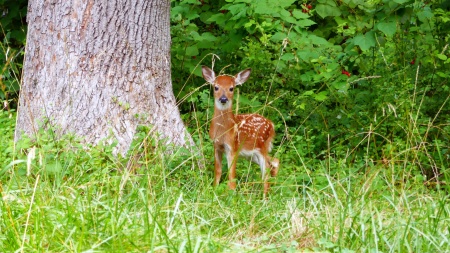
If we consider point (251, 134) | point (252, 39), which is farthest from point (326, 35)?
point (251, 134)

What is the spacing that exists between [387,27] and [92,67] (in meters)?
2.35

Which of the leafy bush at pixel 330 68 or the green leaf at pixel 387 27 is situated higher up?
the green leaf at pixel 387 27

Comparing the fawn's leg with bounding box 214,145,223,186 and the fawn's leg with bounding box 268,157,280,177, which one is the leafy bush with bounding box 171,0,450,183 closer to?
the fawn's leg with bounding box 268,157,280,177

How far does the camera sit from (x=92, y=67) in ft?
20.4

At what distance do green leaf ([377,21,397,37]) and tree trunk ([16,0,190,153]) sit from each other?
5.84 feet

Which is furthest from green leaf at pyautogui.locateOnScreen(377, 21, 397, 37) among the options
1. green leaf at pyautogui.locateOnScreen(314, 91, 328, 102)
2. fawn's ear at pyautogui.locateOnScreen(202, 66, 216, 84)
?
fawn's ear at pyautogui.locateOnScreen(202, 66, 216, 84)

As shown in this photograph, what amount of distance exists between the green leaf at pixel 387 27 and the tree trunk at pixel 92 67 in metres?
1.78

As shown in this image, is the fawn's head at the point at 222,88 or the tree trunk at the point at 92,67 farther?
the fawn's head at the point at 222,88

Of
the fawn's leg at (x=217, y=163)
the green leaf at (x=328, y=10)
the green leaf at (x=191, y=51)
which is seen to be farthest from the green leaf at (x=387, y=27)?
the green leaf at (x=328, y=10)

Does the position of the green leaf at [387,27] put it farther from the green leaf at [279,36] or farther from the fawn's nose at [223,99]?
the fawn's nose at [223,99]

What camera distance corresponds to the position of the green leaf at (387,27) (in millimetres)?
6531

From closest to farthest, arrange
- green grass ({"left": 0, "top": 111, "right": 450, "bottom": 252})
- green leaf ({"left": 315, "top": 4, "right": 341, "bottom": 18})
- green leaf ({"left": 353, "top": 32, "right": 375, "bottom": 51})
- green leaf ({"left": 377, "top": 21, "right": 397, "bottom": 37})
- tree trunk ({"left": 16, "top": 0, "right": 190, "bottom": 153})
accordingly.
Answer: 1. green grass ({"left": 0, "top": 111, "right": 450, "bottom": 252})
2. tree trunk ({"left": 16, "top": 0, "right": 190, "bottom": 153})
3. green leaf ({"left": 377, "top": 21, "right": 397, "bottom": 37})
4. green leaf ({"left": 353, "top": 32, "right": 375, "bottom": 51})
5. green leaf ({"left": 315, "top": 4, "right": 341, "bottom": 18})

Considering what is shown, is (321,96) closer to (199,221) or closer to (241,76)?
(241,76)

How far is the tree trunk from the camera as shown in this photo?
6191 mm
